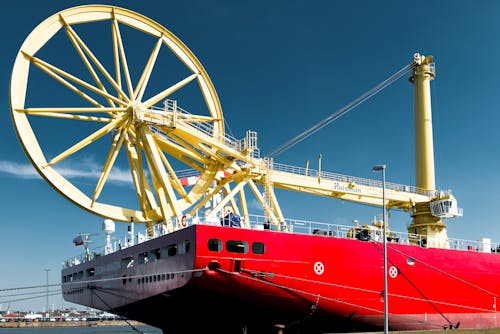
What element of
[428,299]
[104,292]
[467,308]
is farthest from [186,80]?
[467,308]

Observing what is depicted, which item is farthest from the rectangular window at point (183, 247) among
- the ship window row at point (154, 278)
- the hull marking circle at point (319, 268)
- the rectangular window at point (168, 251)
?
the hull marking circle at point (319, 268)

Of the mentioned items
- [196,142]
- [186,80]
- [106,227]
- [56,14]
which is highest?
[56,14]

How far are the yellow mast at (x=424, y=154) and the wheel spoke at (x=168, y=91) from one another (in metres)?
16.7

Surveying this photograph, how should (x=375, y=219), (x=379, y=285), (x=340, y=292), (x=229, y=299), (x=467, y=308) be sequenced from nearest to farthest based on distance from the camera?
(x=229, y=299) → (x=340, y=292) → (x=379, y=285) → (x=467, y=308) → (x=375, y=219)

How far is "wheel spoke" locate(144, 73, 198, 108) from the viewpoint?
28.1 metres

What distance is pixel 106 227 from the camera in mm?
28156

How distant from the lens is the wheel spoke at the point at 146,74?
27.9 metres

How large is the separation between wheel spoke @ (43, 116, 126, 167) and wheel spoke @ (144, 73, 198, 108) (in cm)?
160

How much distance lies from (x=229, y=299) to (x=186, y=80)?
14.2 meters

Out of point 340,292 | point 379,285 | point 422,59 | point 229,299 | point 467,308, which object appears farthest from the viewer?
point 422,59

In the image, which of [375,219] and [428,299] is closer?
[428,299]

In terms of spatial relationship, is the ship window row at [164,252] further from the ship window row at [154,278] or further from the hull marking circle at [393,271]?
the hull marking circle at [393,271]

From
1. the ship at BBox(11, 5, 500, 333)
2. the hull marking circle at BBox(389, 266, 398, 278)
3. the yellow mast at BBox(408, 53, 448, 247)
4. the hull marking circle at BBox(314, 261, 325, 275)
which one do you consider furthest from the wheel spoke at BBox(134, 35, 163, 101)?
the yellow mast at BBox(408, 53, 448, 247)

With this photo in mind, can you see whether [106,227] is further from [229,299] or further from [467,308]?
[467,308]
